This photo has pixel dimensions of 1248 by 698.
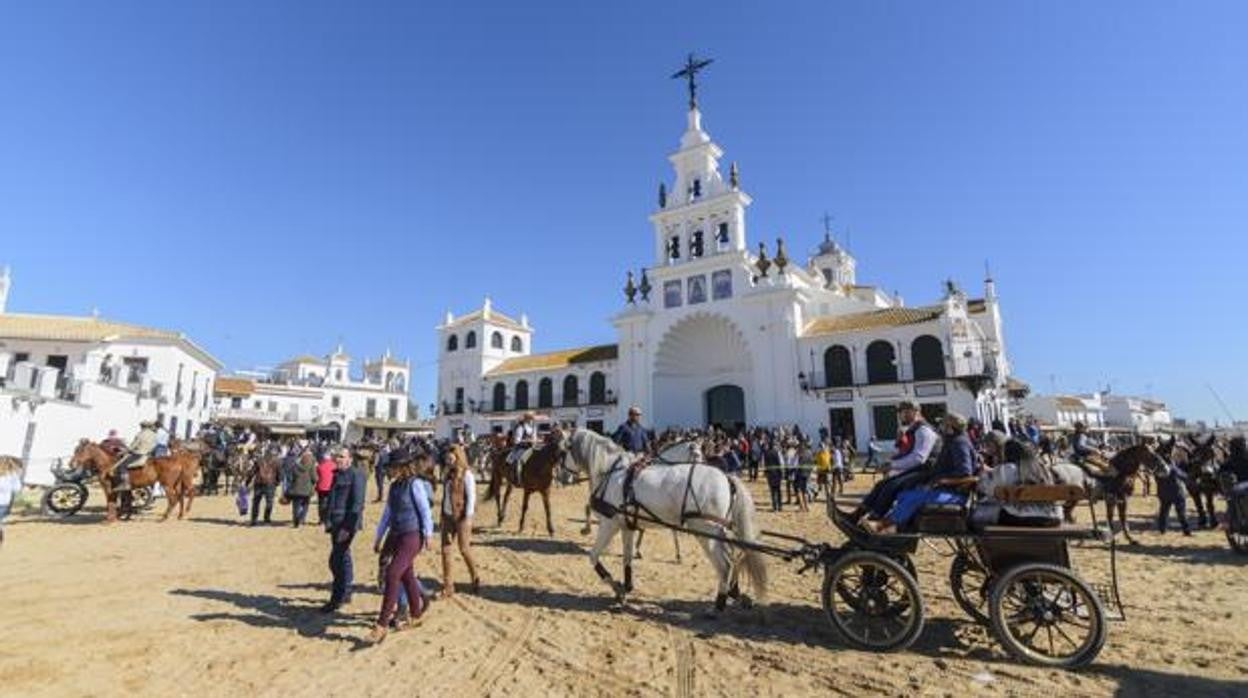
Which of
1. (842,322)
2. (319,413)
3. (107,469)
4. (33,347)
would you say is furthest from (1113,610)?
(319,413)

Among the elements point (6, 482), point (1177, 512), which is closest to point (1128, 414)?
point (1177, 512)

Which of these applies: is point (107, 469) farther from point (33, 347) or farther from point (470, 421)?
point (470, 421)

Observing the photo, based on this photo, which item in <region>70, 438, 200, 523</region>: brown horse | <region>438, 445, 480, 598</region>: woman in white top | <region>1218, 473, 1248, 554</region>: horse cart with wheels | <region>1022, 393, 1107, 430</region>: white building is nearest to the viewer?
<region>438, 445, 480, 598</region>: woman in white top

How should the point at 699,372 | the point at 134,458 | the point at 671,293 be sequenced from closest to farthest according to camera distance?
1. the point at 134,458
2. the point at 699,372
3. the point at 671,293

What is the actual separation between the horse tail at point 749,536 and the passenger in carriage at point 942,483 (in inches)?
45.0

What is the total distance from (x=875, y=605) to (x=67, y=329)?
139ft

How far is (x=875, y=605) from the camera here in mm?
5324

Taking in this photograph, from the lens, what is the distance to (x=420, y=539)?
5562mm

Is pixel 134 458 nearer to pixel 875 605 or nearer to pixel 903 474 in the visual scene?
pixel 875 605

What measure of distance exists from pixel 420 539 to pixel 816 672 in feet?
12.4

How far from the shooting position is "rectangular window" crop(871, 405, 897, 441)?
1079 inches

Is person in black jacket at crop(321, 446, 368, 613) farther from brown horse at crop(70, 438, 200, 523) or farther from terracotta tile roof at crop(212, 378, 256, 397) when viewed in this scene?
terracotta tile roof at crop(212, 378, 256, 397)

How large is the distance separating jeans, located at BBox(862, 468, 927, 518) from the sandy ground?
1210 millimetres

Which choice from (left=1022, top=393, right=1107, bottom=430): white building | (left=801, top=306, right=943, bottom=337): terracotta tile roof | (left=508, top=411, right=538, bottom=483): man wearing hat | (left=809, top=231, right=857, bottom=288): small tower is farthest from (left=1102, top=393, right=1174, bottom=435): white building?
(left=508, top=411, right=538, bottom=483): man wearing hat
